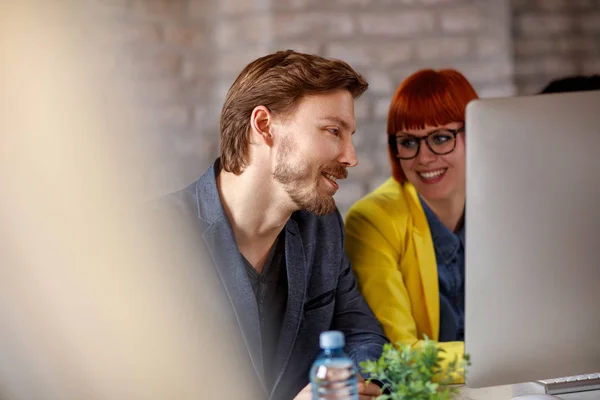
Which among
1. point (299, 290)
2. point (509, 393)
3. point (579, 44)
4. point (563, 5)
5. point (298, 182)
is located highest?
point (563, 5)

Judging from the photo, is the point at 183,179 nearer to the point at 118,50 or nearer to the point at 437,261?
the point at 118,50

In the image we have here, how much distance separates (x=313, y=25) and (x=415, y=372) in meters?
1.93

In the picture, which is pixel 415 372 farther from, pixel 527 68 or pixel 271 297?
pixel 527 68

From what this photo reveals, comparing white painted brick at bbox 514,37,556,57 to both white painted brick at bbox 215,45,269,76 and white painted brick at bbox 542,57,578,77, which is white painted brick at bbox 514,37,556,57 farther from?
white painted brick at bbox 215,45,269,76

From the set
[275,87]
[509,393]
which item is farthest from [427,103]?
[509,393]

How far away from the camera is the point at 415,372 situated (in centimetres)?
100

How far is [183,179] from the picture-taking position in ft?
9.00

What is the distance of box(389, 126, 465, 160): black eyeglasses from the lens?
1.89 meters

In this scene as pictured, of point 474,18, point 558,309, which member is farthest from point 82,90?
point 558,309

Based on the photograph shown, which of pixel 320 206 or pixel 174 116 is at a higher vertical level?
pixel 174 116

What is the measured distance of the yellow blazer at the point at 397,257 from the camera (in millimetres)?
1713

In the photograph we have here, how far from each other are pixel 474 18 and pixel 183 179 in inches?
48.8

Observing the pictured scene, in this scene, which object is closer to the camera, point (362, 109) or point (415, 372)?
point (415, 372)

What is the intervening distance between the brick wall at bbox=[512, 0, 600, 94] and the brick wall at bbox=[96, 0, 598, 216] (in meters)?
0.23
